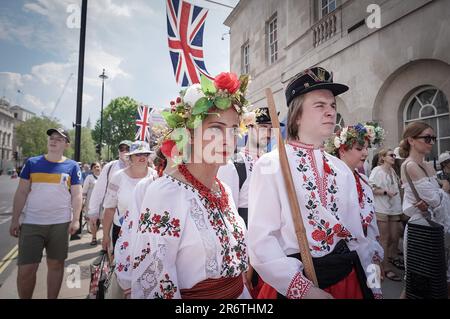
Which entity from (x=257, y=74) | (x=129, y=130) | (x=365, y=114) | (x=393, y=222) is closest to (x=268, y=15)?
(x=257, y=74)

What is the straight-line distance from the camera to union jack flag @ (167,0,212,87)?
9.50ft

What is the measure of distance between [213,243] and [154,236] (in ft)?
1.07

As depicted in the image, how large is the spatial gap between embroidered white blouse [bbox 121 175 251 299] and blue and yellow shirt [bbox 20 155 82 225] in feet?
9.54

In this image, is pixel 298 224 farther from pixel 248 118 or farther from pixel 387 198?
pixel 387 198

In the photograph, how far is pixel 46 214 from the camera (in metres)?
3.52

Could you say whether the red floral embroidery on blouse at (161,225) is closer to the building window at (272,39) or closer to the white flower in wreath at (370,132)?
the white flower in wreath at (370,132)

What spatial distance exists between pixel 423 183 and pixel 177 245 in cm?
357

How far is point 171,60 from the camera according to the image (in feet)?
9.53

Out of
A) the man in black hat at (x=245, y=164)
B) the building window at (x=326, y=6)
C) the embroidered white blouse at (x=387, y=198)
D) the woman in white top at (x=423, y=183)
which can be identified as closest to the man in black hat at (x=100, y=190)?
the man in black hat at (x=245, y=164)

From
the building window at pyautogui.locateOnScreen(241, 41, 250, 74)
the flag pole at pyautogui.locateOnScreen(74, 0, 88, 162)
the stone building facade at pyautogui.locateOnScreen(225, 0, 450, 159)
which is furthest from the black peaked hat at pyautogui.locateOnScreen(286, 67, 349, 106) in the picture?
the building window at pyautogui.locateOnScreen(241, 41, 250, 74)

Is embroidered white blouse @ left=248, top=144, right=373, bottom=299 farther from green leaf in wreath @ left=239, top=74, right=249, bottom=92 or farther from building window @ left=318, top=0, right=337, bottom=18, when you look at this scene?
building window @ left=318, top=0, right=337, bottom=18

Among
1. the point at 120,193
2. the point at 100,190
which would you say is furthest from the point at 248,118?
the point at 100,190

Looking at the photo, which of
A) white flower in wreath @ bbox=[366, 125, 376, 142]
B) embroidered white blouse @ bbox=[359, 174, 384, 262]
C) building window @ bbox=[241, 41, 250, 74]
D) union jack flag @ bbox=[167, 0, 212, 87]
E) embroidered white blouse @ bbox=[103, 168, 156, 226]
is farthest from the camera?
building window @ bbox=[241, 41, 250, 74]
